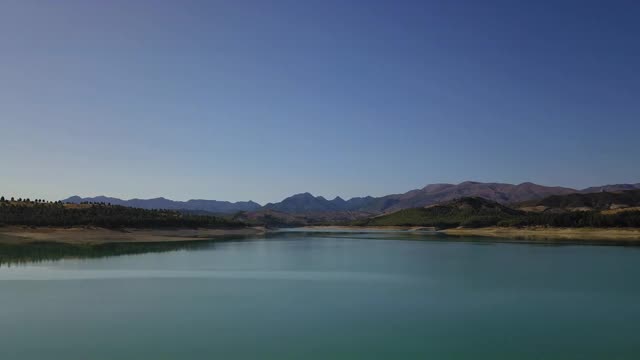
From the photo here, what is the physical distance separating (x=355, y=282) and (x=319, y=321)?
13.3 m

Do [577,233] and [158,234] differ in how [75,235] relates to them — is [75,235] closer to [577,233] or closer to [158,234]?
[158,234]

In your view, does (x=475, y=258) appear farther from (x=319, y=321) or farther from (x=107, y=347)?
(x=107, y=347)

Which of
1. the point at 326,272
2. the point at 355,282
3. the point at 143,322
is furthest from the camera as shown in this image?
the point at 326,272

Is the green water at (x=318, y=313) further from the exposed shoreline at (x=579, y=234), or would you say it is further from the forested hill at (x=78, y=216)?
the exposed shoreline at (x=579, y=234)

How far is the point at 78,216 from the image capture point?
100062 mm

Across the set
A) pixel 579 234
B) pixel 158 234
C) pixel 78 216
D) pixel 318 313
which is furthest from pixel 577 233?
pixel 318 313

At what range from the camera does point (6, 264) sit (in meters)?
45.3

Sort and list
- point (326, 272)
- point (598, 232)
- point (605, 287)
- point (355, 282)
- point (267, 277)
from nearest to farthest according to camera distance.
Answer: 1. point (605, 287)
2. point (355, 282)
3. point (267, 277)
4. point (326, 272)
5. point (598, 232)

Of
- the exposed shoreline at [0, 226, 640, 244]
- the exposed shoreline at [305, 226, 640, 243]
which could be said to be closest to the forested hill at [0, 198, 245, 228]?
the exposed shoreline at [0, 226, 640, 244]

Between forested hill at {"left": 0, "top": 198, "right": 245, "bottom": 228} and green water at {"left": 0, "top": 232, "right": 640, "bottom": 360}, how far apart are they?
50.5 meters

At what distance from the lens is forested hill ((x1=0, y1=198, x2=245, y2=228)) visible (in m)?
89.9

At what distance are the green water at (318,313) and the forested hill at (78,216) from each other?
Answer: 166 feet

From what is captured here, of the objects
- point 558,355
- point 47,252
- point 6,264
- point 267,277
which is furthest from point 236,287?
point 47,252

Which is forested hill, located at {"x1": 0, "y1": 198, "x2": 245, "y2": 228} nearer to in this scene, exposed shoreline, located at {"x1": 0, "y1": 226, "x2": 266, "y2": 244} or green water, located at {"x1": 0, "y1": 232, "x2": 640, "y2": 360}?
exposed shoreline, located at {"x1": 0, "y1": 226, "x2": 266, "y2": 244}
